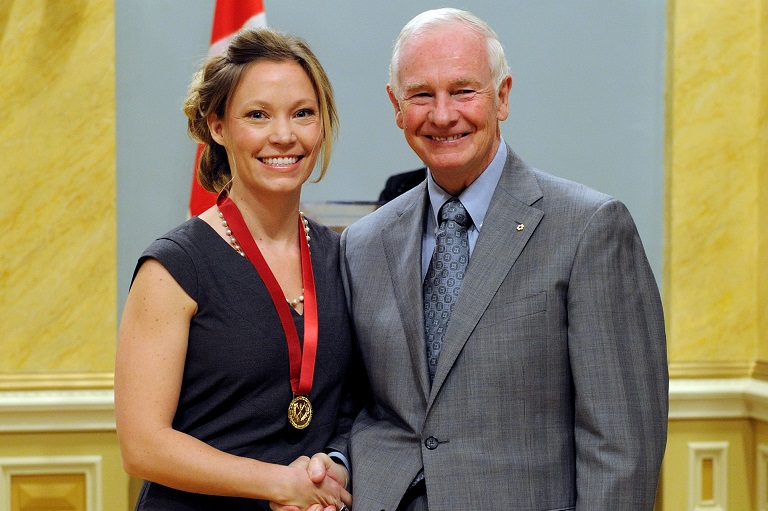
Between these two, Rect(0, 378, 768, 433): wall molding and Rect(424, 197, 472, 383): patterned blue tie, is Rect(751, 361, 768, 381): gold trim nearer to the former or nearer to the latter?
Rect(0, 378, 768, 433): wall molding

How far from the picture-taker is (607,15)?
4.54m

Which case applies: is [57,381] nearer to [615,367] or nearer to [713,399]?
[615,367]

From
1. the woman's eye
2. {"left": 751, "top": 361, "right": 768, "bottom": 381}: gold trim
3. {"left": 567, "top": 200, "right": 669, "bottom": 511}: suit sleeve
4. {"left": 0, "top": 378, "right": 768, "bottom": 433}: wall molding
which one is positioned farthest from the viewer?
{"left": 751, "top": 361, "right": 768, "bottom": 381}: gold trim

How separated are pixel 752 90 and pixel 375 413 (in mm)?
2790

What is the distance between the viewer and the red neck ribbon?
2.39m

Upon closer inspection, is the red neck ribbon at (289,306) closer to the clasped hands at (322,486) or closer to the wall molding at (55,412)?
the clasped hands at (322,486)

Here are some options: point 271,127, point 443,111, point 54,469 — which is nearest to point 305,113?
point 271,127

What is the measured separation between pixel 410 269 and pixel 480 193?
0.26 metres

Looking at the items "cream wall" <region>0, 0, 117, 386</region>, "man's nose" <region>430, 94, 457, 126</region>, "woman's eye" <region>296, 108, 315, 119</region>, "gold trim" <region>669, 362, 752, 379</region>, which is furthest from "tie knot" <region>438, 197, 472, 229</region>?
"gold trim" <region>669, 362, 752, 379</region>

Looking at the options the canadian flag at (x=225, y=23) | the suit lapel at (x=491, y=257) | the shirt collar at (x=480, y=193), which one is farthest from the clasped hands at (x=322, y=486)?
the canadian flag at (x=225, y=23)

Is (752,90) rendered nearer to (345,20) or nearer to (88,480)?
(345,20)

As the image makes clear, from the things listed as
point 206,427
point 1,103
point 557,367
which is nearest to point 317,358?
point 206,427

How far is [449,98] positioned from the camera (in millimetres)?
2338

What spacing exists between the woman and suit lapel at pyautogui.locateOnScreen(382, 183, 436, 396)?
0.69ft
